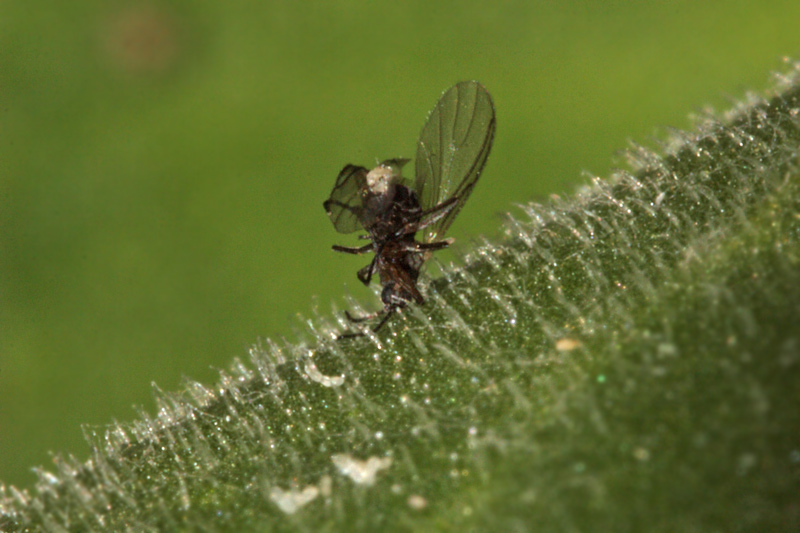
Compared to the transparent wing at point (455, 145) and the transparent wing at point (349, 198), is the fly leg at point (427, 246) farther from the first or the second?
the transparent wing at point (349, 198)

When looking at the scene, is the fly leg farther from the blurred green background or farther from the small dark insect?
the blurred green background

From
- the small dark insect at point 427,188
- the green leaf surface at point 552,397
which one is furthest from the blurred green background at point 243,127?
the green leaf surface at point 552,397

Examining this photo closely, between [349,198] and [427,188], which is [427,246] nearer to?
[427,188]

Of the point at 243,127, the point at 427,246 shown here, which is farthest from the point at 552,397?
the point at 243,127

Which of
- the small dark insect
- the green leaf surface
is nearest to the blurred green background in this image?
the small dark insect

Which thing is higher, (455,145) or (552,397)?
(455,145)

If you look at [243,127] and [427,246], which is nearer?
[427,246]
